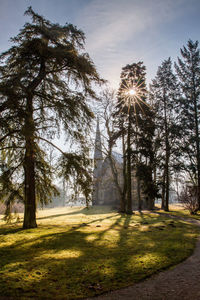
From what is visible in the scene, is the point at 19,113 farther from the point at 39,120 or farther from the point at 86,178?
the point at 86,178

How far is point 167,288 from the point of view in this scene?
11.3ft

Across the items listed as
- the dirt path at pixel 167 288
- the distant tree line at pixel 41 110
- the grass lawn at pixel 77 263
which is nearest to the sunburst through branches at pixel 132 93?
the distant tree line at pixel 41 110

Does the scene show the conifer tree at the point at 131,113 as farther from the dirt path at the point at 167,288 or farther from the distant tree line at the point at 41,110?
the dirt path at the point at 167,288

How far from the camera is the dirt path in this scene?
3161 millimetres

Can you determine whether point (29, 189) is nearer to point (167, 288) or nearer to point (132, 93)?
point (167, 288)

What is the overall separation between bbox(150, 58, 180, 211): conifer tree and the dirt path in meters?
17.6

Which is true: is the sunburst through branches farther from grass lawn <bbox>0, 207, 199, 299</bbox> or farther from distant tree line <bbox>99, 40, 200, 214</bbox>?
grass lawn <bbox>0, 207, 199, 299</bbox>

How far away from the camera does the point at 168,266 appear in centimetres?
444

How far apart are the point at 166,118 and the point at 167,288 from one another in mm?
21750

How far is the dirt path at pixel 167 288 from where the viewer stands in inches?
124

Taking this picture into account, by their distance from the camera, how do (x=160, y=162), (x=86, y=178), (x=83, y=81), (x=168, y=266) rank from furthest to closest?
1. (x=160, y=162)
2. (x=83, y=81)
3. (x=86, y=178)
4. (x=168, y=266)

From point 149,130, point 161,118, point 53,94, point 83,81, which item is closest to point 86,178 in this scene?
point 53,94

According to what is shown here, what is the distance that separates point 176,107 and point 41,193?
19.1 metres

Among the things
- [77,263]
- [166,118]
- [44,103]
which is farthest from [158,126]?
[77,263]
